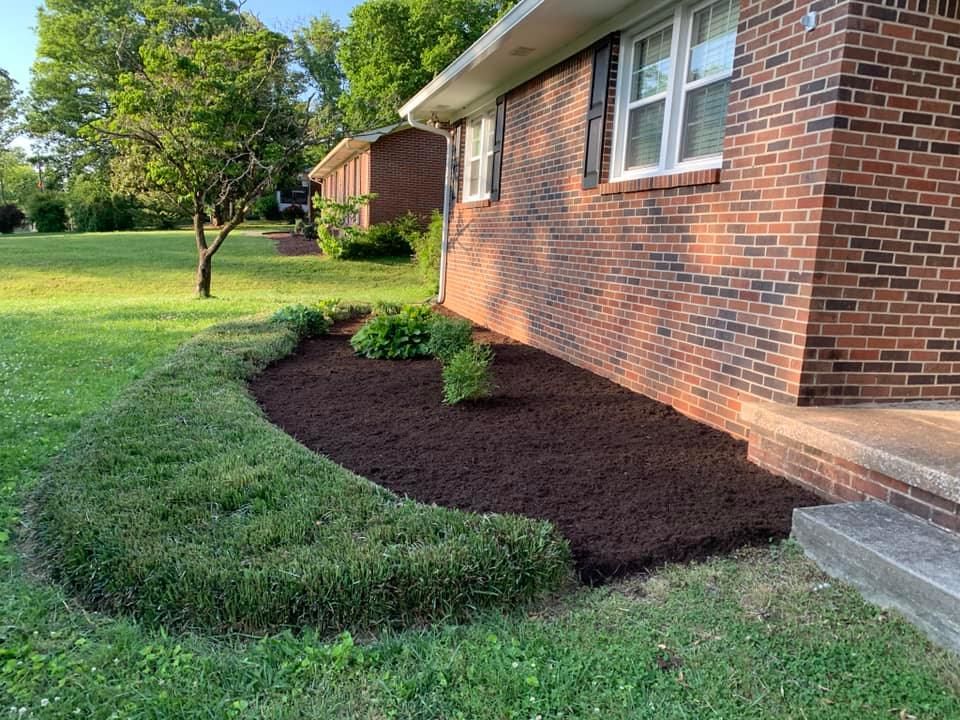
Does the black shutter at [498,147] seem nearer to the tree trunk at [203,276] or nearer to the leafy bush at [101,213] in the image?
the tree trunk at [203,276]

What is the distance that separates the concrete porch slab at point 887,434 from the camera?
8.34 ft

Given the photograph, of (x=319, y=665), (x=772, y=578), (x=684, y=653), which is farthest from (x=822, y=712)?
(x=319, y=665)

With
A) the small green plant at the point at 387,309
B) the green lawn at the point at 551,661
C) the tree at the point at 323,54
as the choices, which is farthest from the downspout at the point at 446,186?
the tree at the point at 323,54

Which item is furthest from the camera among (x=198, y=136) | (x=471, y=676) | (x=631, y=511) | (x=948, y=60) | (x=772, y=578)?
(x=198, y=136)

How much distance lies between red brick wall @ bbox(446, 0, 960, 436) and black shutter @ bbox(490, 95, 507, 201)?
41.1 inches

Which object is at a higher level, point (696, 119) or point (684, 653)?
point (696, 119)

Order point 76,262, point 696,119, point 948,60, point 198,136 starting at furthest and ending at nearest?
point 76,262
point 198,136
point 696,119
point 948,60

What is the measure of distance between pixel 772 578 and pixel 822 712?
2.50 ft

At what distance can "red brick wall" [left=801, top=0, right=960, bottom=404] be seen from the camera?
10.8 feet

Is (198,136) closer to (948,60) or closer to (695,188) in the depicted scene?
(695,188)

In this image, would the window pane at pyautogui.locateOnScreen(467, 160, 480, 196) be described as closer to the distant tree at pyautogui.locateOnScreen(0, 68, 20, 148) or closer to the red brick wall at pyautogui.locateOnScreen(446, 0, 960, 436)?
the red brick wall at pyautogui.locateOnScreen(446, 0, 960, 436)

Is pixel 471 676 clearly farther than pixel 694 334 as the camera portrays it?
No

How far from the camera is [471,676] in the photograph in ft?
6.65

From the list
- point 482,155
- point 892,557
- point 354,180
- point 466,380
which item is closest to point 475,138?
point 482,155
